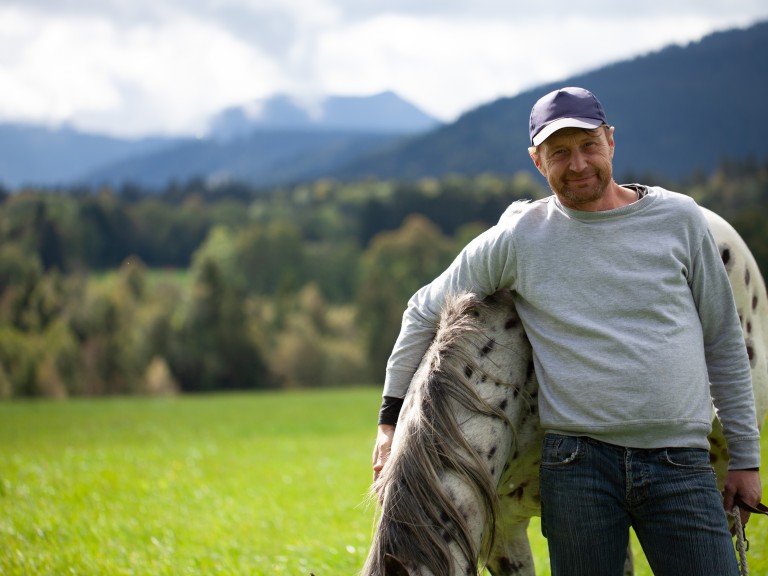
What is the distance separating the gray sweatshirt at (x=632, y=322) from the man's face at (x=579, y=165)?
0.26 ft

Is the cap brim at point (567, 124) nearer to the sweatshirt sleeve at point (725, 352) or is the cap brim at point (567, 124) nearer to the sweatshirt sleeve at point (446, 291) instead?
the sweatshirt sleeve at point (446, 291)

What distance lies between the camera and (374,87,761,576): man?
109 inches

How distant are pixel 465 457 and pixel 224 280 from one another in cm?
6339

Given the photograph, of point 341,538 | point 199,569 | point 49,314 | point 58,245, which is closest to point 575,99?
point 199,569

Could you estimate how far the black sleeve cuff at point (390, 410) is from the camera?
309cm

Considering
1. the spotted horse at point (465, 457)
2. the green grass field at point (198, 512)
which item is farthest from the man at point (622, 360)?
the green grass field at point (198, 512)

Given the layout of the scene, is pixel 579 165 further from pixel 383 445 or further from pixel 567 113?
pixel 383 445

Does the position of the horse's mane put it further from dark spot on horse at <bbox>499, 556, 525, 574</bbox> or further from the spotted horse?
dark spot on horse at <bbox>499, 556, 525, 574</bbox>

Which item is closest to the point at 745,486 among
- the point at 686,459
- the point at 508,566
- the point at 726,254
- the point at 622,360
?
the point at 686,459

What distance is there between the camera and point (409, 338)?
313 centimetres

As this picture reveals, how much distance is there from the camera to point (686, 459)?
280cm

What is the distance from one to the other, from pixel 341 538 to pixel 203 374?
54.4 m

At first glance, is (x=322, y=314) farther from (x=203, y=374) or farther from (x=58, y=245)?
(x=58, y=245)

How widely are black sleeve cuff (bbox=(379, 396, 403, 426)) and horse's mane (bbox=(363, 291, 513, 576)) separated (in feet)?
0.39
